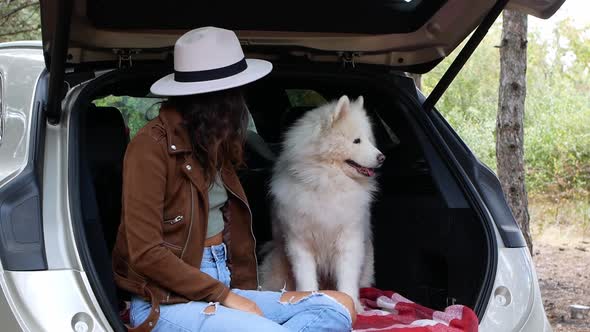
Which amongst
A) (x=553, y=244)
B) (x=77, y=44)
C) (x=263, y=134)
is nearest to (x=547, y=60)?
(x=553, y=244)

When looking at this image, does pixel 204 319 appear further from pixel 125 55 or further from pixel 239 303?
pixel 125 55

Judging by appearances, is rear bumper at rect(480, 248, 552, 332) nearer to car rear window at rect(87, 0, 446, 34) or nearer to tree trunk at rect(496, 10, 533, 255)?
car rear window at rect(87, 0, 446, 34)

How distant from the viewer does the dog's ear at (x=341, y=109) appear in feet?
11.1

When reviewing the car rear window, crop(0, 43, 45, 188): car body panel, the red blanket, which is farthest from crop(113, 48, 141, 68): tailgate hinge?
the red blanket

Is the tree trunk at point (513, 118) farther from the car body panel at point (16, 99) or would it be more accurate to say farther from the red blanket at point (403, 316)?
the car body panel at point (16, 99)

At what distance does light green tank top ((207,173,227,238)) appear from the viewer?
2752 mm

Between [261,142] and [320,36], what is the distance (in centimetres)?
90

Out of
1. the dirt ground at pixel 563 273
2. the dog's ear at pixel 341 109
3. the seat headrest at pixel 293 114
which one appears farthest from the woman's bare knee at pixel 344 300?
the dirt ground at pixel 563 273

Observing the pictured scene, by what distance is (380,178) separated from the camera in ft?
12.7

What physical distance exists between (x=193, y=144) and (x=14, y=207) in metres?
0.64

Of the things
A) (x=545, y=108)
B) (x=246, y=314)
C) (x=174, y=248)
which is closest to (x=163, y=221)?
(x=174, y=248)

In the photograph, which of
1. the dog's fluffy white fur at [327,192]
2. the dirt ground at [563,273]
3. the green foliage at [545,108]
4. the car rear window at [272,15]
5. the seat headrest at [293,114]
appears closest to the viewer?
the car rear window at [272,15]

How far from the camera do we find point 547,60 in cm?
1869

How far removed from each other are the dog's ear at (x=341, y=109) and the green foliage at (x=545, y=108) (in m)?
7.92
